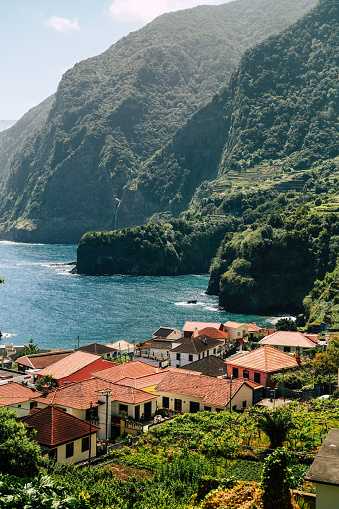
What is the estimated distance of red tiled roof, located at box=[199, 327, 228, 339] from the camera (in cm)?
7869

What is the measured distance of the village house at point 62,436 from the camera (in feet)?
99.8

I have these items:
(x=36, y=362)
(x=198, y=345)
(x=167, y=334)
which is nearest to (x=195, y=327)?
(x=167, y=334)

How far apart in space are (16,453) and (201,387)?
2009 centimetres

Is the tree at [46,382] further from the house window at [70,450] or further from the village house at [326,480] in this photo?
the village house at [326,480]

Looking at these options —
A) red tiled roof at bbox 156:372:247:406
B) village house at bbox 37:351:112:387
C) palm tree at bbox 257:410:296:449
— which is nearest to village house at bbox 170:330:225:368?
village house at bbox 37:351:112:387

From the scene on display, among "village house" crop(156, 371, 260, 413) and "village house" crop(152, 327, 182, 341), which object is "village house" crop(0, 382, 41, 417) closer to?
"village house" crop(156, 371, 260, 413)

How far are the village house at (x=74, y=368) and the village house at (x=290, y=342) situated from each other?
2208 cm

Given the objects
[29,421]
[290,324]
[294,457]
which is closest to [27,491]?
[294,457]

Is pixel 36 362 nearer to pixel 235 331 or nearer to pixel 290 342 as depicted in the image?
pixel 290 342

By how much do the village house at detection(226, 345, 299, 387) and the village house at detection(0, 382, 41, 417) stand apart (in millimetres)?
17644

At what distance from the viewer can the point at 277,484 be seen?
53.7 ft

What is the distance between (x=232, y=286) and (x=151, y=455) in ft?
342

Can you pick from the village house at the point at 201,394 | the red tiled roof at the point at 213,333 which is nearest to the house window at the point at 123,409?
the village house at the point at 201,394

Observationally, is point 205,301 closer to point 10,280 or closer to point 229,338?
point 229,338
